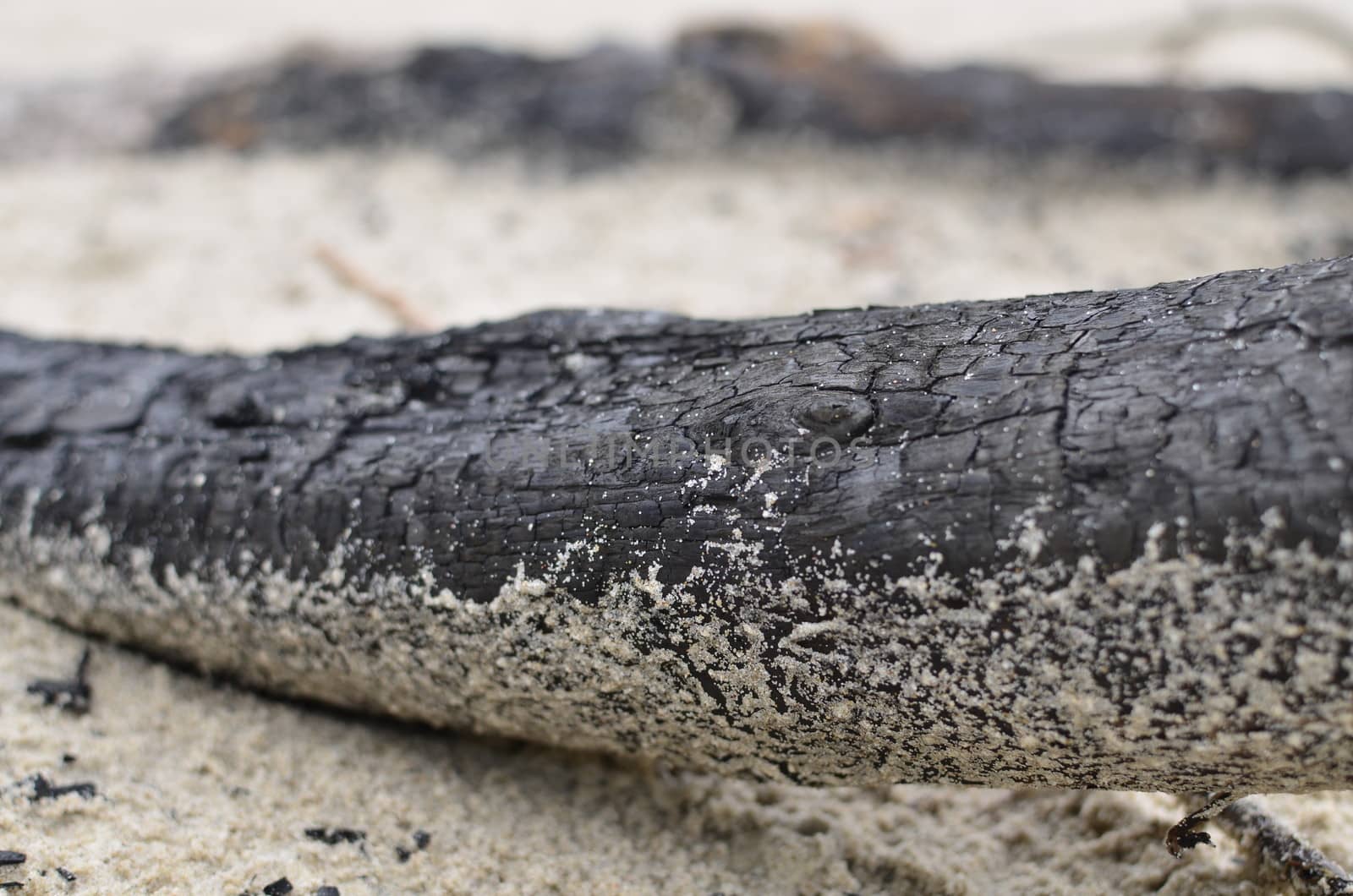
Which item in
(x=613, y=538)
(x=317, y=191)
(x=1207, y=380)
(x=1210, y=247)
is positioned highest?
(x=1210, y=247)

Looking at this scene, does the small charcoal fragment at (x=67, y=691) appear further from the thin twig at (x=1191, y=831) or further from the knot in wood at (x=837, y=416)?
the thin twig at (x=1191, y=831)

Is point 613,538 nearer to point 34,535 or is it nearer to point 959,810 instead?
point 959,810

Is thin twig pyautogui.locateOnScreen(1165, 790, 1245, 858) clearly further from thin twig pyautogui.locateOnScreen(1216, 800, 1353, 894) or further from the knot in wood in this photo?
the knot in wood

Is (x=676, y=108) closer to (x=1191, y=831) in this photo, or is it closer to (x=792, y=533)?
(x=792, y=533)

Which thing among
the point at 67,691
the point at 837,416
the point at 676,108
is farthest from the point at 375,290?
the point at 837,416

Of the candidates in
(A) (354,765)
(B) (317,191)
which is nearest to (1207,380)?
(A) (354,765)

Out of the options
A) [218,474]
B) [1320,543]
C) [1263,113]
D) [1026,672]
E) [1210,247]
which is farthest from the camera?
[1263,113]

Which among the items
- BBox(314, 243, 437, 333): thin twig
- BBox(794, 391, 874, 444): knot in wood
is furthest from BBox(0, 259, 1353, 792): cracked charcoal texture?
BBox(314, 243, 437, 333): thin twig
